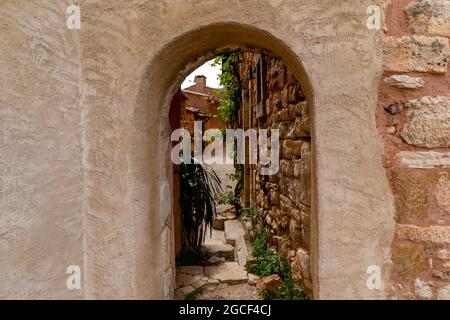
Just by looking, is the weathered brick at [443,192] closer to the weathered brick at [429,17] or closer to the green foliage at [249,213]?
the weathered brick at [429,17]

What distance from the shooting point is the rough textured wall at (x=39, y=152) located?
1.24 meters

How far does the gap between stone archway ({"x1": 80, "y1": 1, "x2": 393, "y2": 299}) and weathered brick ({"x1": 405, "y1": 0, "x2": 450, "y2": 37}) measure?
0.20 meters

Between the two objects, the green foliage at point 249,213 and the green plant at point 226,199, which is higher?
the green plant at point 226,199

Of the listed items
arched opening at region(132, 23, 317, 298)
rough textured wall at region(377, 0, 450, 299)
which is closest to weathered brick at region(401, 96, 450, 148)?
rough textured wall at region(377, 0, 450, 299)

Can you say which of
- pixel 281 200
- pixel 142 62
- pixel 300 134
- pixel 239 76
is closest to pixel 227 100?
→ pixel 239 76

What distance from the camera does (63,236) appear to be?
1407 mm

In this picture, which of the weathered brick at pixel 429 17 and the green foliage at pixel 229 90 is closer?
the weathered brick at pixel 429 17

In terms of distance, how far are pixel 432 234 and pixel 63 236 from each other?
5.15 ft

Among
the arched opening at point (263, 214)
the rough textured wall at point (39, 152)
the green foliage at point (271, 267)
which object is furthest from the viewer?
the green foliage at point (271, 267)

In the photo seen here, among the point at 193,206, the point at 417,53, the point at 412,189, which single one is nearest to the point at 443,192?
the point at 412,189

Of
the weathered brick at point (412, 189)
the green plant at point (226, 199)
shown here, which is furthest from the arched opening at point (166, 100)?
the green plant at point (226, 199)

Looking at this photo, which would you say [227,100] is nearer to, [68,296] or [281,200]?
[281,200]
